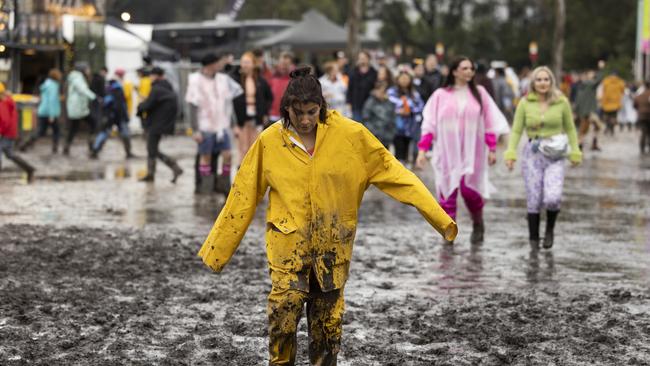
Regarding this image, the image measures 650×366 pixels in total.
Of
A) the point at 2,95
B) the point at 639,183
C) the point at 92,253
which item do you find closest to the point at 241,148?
the point at 2,95

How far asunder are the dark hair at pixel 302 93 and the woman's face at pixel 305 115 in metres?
0.02

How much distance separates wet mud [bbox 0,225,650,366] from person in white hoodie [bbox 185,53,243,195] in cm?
500

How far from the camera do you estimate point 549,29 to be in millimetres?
77438

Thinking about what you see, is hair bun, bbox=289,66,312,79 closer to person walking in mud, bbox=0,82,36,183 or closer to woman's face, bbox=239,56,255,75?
woman's face, bbox=239,56,255,75

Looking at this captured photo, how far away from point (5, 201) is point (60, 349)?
886 centimetres

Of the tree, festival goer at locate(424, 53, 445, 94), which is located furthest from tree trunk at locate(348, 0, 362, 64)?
festival goer at locate(424, 53, 445, 94)

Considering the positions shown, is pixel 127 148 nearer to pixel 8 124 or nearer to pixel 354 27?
pixel 8 124

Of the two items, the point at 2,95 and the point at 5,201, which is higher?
the point at 2,95

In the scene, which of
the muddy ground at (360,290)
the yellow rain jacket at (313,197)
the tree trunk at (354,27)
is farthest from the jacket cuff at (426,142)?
the tree trunk at (354,27)

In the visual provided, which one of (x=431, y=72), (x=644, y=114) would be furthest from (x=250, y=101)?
(x=644, y=114)

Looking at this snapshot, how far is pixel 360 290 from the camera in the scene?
948 cm

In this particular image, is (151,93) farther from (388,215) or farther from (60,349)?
(60,349)

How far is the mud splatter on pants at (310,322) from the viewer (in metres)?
5.99

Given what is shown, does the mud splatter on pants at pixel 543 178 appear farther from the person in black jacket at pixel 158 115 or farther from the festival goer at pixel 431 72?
the festival goer at pixel 431 72
